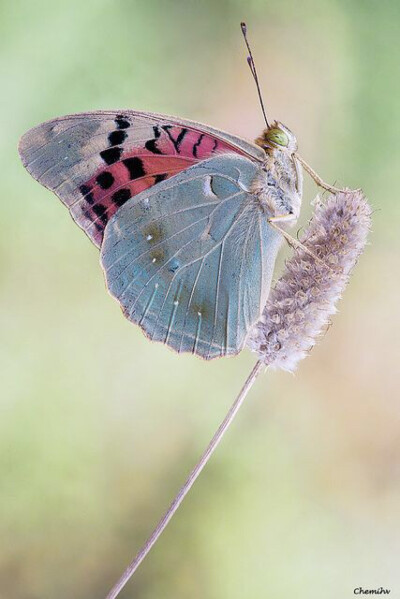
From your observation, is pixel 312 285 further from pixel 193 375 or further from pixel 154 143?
pixel 193 375

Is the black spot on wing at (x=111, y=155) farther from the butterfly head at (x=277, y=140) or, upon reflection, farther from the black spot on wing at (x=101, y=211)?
the butterfly head at (x=277, y=140)

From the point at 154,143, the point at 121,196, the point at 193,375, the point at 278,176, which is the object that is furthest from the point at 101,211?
the point at 193,375

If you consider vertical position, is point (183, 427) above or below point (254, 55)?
below

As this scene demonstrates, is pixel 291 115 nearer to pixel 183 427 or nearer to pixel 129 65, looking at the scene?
pixel 129 65

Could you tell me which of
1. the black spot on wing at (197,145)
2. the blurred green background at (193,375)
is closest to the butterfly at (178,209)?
the black spot on wing at (197,145)

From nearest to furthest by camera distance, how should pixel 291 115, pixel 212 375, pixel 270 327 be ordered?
pixel 270 327 → pixel 212 375 → pixel 291 115

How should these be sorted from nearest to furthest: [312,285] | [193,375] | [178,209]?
[312,285], [178,209], [193,375]

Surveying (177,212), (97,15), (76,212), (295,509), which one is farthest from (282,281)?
(97,15)

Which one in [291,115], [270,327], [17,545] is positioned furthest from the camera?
[291,115]
